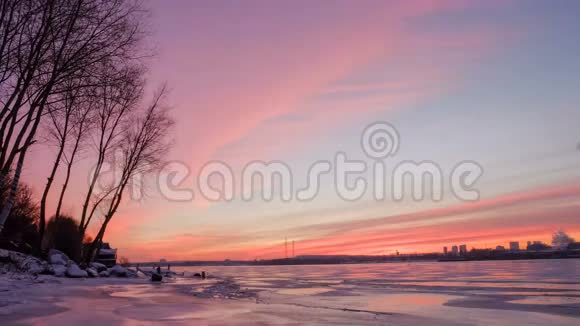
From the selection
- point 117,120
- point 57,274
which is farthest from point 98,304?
point 117,120

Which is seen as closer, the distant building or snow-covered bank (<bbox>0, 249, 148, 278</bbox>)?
snow-covered bank (<bbox>0, 249, 148, 278</bbox>)

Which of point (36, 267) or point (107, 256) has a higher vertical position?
point (36, 267)

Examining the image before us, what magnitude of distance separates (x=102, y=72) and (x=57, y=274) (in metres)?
15.9

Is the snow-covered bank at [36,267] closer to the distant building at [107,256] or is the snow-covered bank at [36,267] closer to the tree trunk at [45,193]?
the tree trunk at [45,193]

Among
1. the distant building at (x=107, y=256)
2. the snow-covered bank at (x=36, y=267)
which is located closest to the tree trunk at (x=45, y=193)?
the snow-covered bank at (x=36, y=267)

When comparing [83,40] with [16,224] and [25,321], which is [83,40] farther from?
[16,224]

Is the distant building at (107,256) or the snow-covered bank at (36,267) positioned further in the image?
the distant building at (107,256)

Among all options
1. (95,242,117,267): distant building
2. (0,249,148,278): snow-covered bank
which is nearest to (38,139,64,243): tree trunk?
(0,249,148,278): snow-covered bank

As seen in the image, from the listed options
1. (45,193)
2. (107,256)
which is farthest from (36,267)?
(107,256)

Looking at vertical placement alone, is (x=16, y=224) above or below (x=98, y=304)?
above

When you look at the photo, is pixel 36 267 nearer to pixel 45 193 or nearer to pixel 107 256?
pixel 45 193

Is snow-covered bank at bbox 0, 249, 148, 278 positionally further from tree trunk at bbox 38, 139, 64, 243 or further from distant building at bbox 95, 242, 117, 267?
distant building at bbox 95, 242, 117, 267

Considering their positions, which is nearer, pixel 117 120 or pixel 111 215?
pixel 117 120

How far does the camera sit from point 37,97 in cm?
1423
